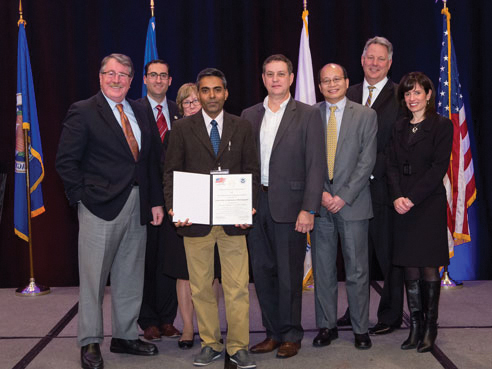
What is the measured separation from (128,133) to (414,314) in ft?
6.93

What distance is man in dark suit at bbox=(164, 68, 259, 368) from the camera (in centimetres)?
299

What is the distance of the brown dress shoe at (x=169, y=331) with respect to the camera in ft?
12.0

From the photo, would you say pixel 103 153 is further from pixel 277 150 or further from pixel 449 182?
pixel 449 182

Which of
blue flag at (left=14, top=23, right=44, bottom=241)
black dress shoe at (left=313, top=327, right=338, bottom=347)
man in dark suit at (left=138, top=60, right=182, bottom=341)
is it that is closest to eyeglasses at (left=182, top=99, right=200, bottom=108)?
man in dark suit at (left=138, top=60, right=182, bottom=341)

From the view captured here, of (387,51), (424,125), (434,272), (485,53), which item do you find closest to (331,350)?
(434,272)

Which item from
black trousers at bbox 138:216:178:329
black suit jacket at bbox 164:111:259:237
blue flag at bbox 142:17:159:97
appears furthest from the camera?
blue flag at bbox 142:17:159:97

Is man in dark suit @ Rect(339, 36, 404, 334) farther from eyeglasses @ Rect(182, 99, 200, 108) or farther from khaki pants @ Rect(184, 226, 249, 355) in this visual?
eyeglasses @ Rect(182, 99, 200, 108)

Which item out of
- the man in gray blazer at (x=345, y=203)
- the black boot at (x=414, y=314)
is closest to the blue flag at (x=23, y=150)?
the man in gray blazer at (x=345, y=203)

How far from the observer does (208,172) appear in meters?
2.98

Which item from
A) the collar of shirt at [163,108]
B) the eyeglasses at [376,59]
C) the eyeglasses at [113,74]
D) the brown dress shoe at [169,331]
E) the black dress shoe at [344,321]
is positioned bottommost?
the brown dress shoe at [169,331]

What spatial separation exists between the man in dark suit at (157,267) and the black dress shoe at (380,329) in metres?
1.36

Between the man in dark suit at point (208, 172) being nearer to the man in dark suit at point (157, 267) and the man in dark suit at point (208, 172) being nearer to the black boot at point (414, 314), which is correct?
the man in dark suit at point (157, 267)

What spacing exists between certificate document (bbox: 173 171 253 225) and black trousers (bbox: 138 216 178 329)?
0.91 metres

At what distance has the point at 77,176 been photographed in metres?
3.05
